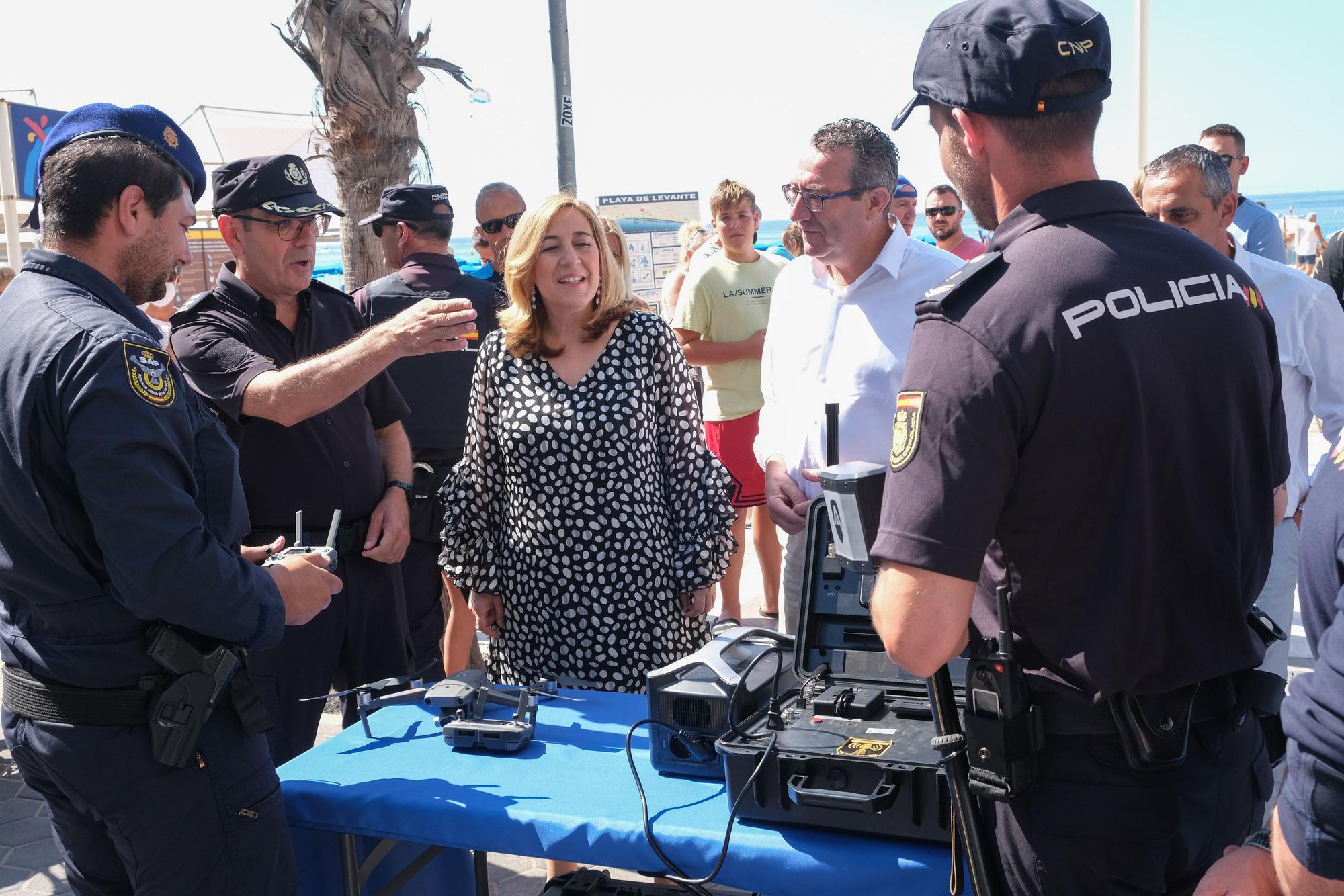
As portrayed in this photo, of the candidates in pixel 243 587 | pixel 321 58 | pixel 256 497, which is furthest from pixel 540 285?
pixel 321 58

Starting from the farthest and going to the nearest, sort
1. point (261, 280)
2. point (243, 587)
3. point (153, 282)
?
point (261, 280)
point (153, 282)
point (243, 587)

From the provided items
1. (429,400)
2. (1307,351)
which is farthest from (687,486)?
(1307,351)

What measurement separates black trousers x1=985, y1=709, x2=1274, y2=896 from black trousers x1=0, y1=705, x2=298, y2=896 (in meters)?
1.35

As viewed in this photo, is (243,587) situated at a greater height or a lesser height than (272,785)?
greater

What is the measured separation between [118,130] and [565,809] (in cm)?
158

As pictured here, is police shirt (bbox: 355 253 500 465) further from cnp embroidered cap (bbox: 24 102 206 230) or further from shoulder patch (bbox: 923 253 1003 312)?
shoulder patch (bbox: 923 253 1003 312)

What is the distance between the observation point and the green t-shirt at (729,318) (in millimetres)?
5887

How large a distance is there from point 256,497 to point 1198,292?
7.83ft

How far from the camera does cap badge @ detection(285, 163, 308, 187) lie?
3045mm

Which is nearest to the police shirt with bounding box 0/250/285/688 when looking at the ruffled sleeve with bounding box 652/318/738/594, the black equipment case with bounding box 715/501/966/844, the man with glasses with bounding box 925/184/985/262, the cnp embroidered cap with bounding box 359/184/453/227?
the black equipment case with bounding box 715/501/966/844

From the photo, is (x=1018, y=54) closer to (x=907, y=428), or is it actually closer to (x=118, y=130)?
(x=907, y=428)

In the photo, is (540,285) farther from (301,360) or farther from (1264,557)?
(1264,557)

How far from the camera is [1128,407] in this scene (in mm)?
1402

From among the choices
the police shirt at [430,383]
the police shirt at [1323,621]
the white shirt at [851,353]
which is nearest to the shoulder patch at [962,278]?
the police shirt at [1323,621]
